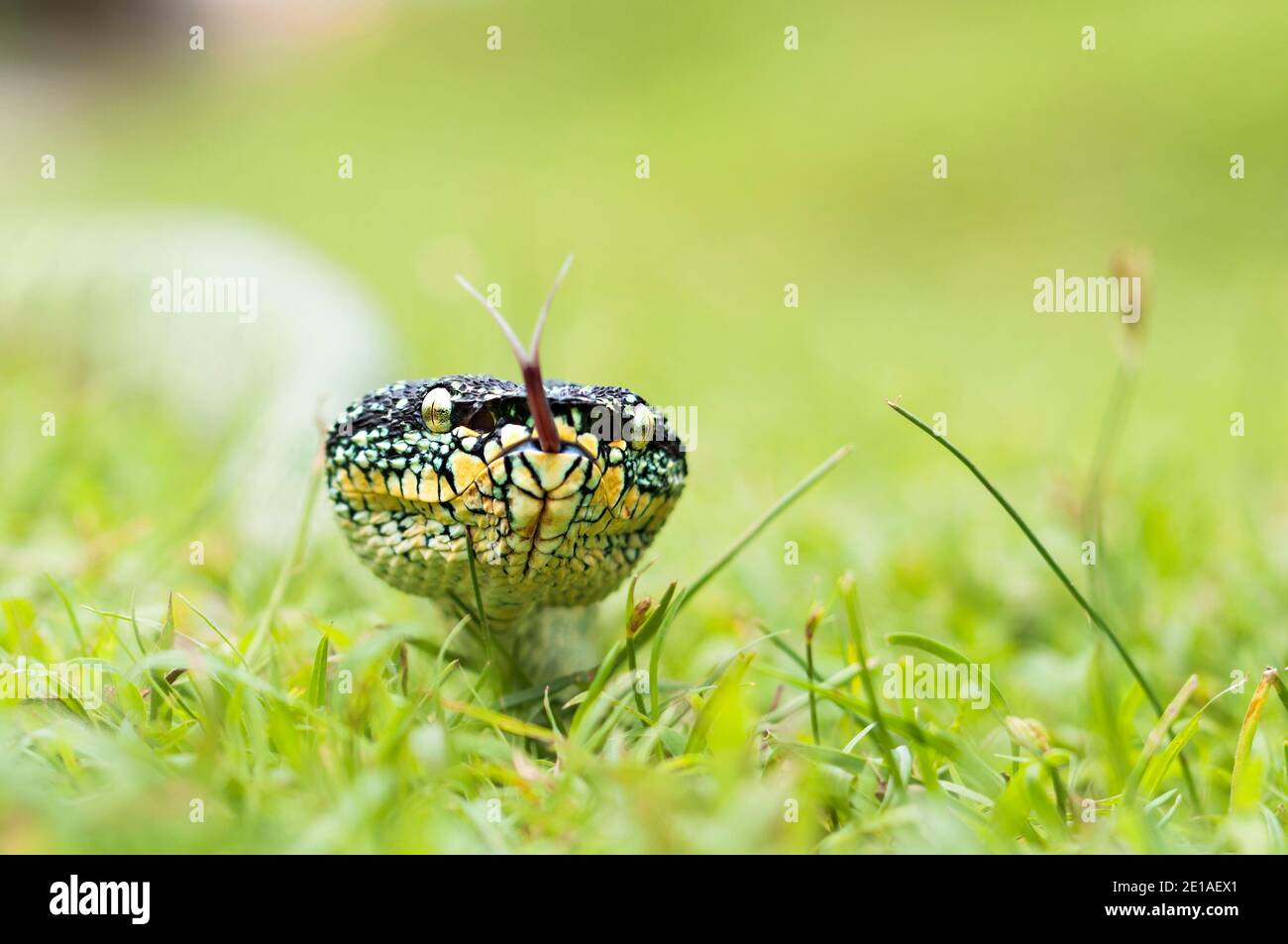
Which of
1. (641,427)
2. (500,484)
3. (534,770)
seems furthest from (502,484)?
(534,770)

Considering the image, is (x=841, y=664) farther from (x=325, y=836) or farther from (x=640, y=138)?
(x=640, y=138)

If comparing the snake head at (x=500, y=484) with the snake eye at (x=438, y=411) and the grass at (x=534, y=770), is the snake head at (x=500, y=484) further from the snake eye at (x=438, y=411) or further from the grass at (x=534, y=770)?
the grass at (x=534, y=770)

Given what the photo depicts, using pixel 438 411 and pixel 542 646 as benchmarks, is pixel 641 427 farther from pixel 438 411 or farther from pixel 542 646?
pixel 542 646

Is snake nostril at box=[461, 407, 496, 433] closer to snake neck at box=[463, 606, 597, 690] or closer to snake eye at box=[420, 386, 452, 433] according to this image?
snake eye at box=[420, 386, 452, 433]

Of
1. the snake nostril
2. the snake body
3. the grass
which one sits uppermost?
the snake nostril

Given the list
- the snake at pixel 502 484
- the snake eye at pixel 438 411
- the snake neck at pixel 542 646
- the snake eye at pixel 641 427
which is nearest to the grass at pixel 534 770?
the snake neck at pixel 542 646

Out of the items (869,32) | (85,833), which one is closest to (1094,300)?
(85,833)

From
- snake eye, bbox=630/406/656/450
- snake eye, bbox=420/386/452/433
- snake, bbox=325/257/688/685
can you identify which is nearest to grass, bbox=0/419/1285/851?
snake, bbox=325/257/688/685
